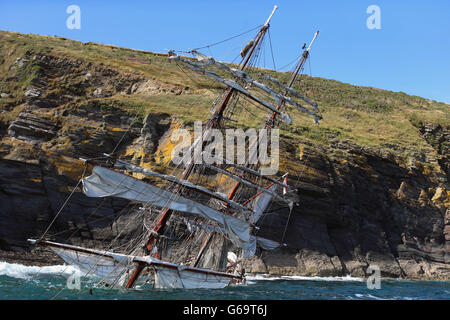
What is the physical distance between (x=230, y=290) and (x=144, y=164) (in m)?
14.6

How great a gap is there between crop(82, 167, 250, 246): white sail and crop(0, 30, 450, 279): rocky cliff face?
25.4 ft

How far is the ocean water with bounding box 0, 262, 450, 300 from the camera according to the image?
57.6 ft

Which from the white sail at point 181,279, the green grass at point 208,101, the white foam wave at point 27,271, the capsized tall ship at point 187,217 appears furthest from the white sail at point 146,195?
the green grass at point 208,101

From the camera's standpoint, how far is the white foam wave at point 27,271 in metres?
21.8

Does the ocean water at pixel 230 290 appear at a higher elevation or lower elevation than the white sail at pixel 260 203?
lower

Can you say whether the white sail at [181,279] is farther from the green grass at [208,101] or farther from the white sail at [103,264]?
the green grass at [208,101]

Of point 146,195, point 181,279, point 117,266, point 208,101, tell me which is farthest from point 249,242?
point 208,101

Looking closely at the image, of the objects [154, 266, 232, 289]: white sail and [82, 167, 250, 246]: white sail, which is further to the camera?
[82, 167, 250, 246]: white sail

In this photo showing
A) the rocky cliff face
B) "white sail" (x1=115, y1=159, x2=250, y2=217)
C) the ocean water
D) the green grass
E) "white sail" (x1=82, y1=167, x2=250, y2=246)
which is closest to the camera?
the ocean water

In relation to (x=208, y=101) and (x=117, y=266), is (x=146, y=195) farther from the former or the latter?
(x=208, y=101)

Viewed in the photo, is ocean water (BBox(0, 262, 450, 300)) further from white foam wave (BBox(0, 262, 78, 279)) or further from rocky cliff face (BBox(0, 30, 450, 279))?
rocky cliff face (BBox(0, 30, 450, 279))

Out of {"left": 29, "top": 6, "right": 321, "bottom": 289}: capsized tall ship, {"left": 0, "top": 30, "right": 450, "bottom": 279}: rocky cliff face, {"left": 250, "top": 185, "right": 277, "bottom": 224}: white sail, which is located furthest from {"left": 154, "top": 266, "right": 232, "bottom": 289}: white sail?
{"left": 0, "top": 30, "right": 450, "bottom": 279}: rocky cliff face

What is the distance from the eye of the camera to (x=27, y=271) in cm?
2367
